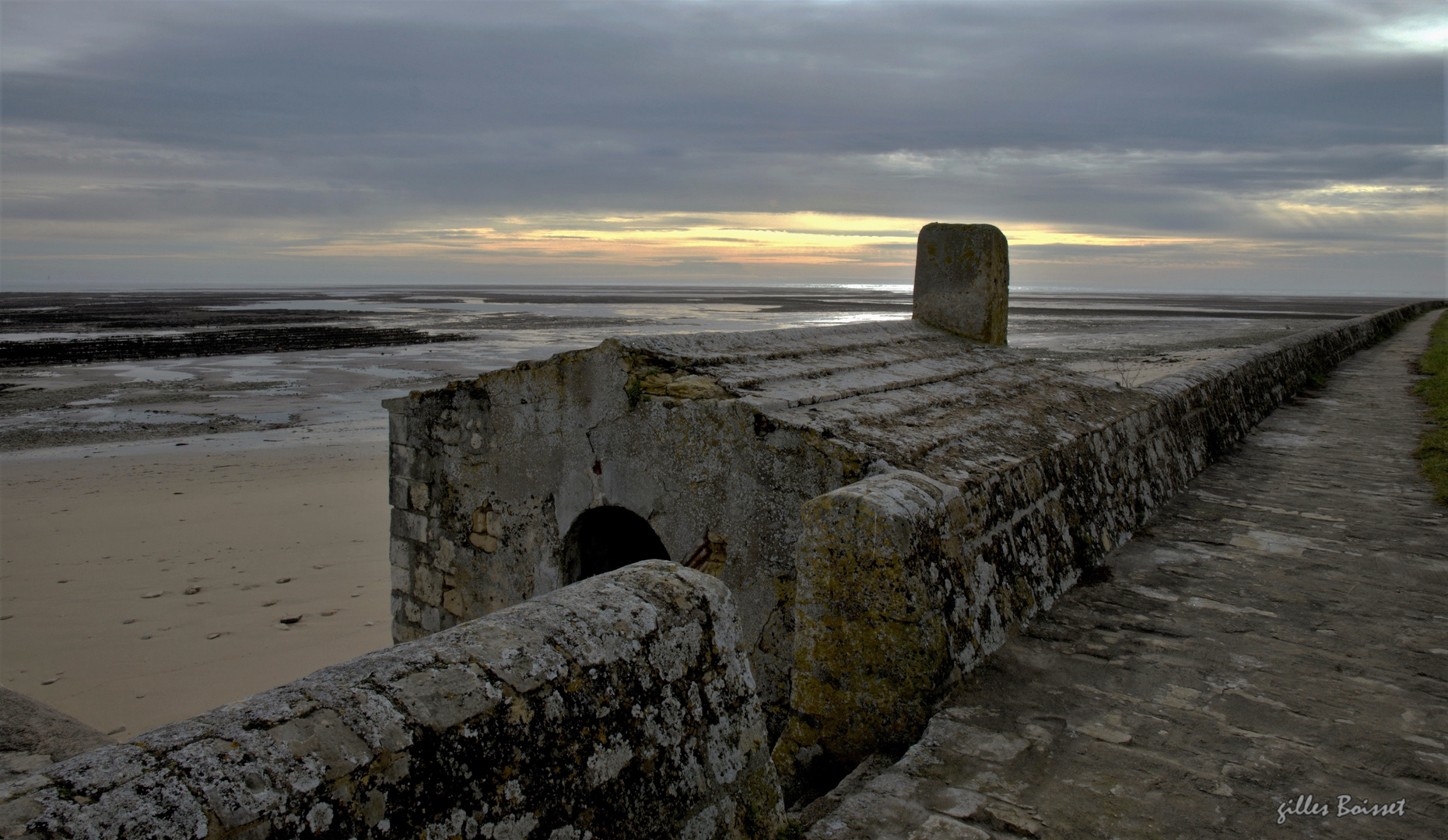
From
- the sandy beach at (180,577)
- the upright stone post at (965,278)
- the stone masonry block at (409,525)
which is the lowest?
the sandy beach at (180,577)

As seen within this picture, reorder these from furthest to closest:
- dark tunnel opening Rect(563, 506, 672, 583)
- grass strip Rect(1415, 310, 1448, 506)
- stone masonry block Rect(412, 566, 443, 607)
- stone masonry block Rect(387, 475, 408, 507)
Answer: stone masonry block Rect(387, 475, 408, 507) < stone masonry block Rect(412, 566, 443, 607) < grass strip Rect(1415, 310, 1448, 506) < dark tunnel opening Rect(563, 506, 672, 583)

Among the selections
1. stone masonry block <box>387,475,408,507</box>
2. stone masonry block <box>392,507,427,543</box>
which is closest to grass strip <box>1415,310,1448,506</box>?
stone masonry block <box>392,507,427,543</box>

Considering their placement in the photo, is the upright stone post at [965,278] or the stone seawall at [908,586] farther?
the upright stone post at [965,278]

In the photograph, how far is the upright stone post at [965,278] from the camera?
7316 mm

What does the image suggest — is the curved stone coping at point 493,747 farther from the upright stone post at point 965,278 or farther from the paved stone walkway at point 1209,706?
the upright stone post at point 965,278

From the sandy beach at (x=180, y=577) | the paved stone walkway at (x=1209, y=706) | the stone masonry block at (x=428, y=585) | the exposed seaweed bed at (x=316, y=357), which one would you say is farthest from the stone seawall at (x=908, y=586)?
the sandy beach at (x=180, y=577)

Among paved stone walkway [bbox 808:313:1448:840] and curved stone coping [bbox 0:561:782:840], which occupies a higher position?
curved stone coping [bbox 0:561:782:840]

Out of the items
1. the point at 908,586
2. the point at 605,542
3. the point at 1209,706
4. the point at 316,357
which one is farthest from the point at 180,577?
the point at 316,357

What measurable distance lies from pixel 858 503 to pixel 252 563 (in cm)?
1029

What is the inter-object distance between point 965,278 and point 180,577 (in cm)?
958

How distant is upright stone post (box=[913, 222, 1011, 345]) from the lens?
7.32 metres

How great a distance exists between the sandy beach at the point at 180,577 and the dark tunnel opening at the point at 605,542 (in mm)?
3716

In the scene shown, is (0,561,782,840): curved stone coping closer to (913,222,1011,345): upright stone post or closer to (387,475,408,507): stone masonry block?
(387,475,408,507): stone masonry block

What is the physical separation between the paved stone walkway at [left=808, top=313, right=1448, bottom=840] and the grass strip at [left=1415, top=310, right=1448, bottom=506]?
5.25 feet
